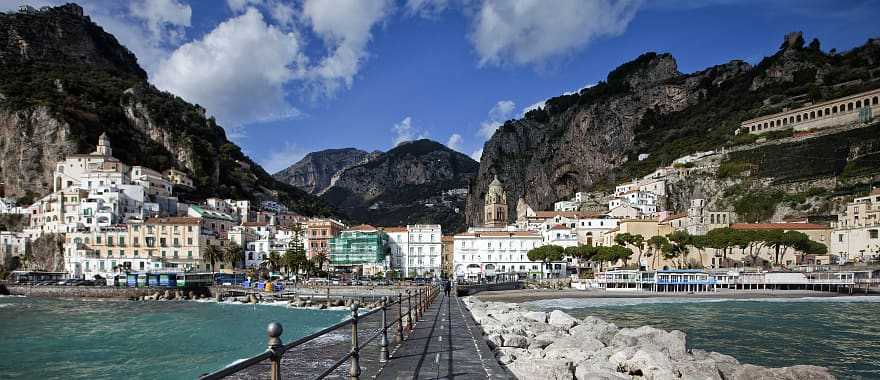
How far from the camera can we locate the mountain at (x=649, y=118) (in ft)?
376

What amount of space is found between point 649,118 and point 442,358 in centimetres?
13600

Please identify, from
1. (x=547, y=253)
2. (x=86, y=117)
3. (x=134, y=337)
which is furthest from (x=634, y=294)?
(x=86, y=117)

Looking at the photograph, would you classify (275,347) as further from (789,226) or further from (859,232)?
(859,232)

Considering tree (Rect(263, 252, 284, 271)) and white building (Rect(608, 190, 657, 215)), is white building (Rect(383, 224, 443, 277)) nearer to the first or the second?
tree (Rect(263, 252, 284, 271))

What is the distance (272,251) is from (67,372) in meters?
57.0

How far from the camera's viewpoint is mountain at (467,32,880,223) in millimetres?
114500

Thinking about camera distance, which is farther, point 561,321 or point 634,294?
point 634,294

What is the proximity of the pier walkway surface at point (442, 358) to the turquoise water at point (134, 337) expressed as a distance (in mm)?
8489

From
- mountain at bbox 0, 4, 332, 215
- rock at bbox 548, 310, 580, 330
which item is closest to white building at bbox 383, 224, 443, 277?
mountain at bbox 0, 4, 332, 215

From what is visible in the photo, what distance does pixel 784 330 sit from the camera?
87.9 ft

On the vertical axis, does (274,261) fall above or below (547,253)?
below

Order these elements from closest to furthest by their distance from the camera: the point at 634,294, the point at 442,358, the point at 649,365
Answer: the point at 442,358 < the point at 649,365 < the point at 634,294

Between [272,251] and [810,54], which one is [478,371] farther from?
[810,54]

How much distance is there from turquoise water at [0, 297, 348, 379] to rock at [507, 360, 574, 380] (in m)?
10.6
